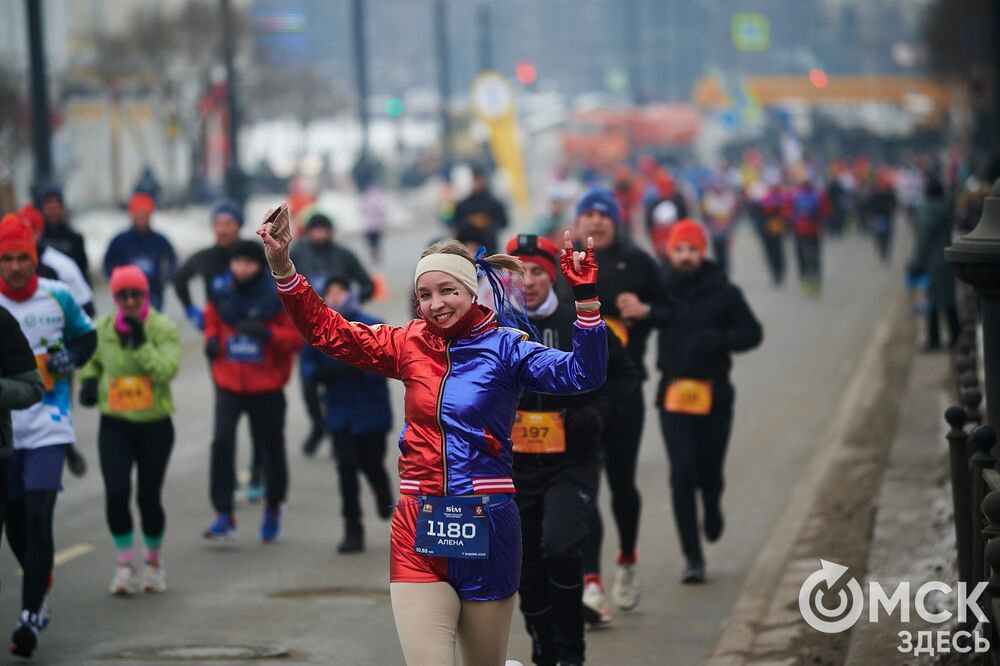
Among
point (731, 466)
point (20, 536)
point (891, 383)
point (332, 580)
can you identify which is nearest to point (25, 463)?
point (20, 536)

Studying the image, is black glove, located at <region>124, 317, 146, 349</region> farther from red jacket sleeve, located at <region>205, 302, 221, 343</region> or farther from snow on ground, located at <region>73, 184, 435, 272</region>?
snow on ground, located at <region>73, 184, 435, 272</region>

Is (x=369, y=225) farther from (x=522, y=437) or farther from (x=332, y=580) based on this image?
(x=522, y=437)

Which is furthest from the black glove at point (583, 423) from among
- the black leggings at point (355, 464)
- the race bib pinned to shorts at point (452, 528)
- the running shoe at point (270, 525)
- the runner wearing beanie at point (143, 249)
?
the runner wearing beanie at point (143, 249)

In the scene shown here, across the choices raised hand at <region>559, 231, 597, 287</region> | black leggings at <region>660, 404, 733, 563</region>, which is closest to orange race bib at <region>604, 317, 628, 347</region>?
black leggings at <region>660, 404, 733, 563</region>

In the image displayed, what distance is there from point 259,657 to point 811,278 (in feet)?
68.3

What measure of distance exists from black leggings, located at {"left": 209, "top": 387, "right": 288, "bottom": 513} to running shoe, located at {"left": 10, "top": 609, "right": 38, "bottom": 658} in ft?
8.62

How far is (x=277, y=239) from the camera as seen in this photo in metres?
5.72

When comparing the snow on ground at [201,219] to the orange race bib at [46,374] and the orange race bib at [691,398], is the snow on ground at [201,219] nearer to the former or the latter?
the orange race bib at [691,398]

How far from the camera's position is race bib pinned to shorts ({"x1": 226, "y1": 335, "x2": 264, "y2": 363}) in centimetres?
1071

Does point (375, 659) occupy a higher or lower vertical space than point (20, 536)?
lower

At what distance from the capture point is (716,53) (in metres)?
163

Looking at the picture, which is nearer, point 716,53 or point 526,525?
point 526,525

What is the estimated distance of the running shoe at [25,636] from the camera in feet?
26.0

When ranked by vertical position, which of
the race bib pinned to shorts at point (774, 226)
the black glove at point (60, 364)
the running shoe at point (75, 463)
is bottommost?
the race bib pinned to shorts at point (774, 226)
